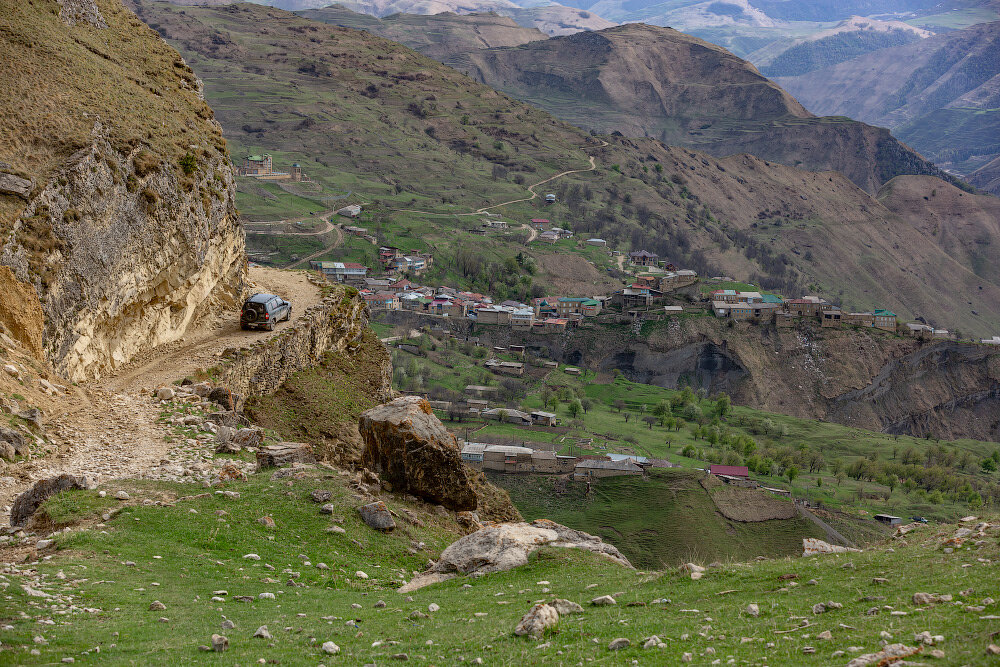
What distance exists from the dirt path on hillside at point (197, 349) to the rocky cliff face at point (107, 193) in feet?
1.49

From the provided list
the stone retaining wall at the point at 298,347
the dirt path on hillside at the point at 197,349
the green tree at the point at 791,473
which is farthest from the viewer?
the green tree at the point at 791,473

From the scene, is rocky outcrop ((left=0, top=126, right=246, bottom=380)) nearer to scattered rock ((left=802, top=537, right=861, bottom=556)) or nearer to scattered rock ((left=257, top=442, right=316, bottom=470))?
scattered rock ((left=257, top=442, right=316, bottom=470))

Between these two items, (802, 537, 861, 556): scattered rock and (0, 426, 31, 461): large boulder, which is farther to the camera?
(0, 426, 31, 461): large boulder

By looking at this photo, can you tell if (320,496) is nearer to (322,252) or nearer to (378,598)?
(378,598)

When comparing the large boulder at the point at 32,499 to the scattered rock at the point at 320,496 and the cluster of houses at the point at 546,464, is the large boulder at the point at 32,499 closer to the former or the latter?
the scattered rock at the point at 320,496

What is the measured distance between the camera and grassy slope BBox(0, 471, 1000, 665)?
980 cm

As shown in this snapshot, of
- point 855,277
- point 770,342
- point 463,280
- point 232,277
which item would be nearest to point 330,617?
point 232,277

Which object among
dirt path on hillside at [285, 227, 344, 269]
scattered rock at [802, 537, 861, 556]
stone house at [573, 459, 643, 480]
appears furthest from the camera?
dirt path on hillside at [285, 227, 344, 269]

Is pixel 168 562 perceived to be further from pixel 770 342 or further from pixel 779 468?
pixel 770 342

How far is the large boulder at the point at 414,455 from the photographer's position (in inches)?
840

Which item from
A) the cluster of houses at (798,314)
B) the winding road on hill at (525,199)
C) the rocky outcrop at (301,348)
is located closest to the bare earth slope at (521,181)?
the winding road on hill at (525,199)

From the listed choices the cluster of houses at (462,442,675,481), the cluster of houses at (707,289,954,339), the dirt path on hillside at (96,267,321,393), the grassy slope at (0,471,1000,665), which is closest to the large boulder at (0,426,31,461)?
the grassy slope at (0,471,1000,665)

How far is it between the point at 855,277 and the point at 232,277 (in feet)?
555

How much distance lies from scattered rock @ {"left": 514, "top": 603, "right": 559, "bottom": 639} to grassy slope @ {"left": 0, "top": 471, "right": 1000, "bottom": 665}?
0.21m
